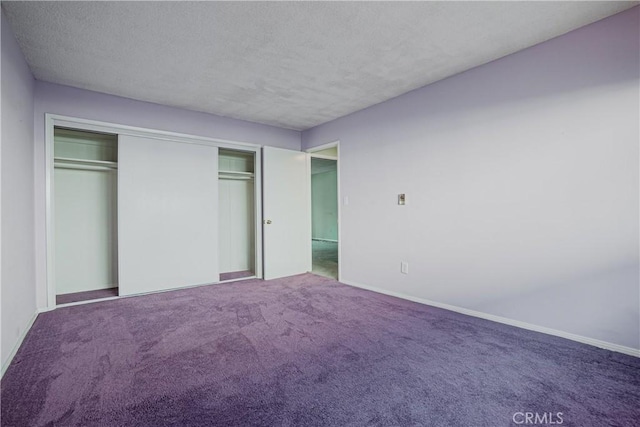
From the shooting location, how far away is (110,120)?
3.56 meters

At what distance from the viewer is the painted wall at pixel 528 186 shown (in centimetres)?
218

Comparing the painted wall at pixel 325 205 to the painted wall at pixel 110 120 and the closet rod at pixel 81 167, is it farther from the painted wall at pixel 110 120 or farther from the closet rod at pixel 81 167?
the closet rod at pixel 81 167

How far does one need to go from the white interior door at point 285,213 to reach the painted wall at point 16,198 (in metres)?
2.64

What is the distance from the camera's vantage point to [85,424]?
1.50 m

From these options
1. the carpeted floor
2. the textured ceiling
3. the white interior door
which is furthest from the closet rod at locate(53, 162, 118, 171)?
the carpeted floor

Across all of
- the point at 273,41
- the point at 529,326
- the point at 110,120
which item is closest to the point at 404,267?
the point at 529,326

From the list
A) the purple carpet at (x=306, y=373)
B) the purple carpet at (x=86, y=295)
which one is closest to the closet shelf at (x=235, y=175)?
the purple carpet at (x=86, y=295)

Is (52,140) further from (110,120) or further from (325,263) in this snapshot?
(325,263)

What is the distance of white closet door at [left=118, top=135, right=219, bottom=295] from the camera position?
371 centimetres

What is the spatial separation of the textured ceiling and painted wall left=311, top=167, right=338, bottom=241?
22.5 feet

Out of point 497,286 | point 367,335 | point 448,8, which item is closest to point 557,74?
point 448,8

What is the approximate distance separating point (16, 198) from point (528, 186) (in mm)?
4209

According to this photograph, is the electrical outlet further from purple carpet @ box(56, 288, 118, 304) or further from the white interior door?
purple carpet @ box(56, 288, 118, 304)

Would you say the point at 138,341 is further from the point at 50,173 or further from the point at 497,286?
the point at 497,286
